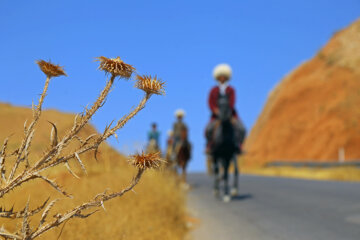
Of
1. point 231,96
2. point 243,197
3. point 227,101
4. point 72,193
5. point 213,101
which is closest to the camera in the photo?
point 72,193

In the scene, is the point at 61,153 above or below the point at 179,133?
below

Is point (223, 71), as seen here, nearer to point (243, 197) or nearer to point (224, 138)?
point (224, 138)

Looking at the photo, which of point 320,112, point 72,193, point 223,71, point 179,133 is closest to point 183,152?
point 179,133

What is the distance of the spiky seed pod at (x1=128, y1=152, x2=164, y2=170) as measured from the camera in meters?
2.41

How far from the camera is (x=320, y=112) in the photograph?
150 ft

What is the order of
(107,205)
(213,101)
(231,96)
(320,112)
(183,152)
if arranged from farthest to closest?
(320,112) < (183,152) < (213,101) < (231,96) < (107,205)

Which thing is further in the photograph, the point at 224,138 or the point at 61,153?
the point at 224,138

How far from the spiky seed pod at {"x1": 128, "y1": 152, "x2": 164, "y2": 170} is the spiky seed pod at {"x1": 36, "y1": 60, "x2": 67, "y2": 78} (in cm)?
56

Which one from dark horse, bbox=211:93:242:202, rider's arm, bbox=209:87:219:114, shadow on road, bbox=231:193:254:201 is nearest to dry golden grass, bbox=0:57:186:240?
dark horse, bbox=211:93:242:202

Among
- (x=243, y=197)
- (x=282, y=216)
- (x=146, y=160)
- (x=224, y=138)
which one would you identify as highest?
(x=224, y=138)

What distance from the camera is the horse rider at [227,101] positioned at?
10.2 meters

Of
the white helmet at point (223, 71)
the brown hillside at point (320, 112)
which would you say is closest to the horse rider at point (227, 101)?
the white helmet at point (223, 71)

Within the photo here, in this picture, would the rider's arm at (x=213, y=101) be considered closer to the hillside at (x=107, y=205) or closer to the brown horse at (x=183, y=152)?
the hillside at (x=107, y=205)

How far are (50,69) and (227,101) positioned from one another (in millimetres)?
7641
